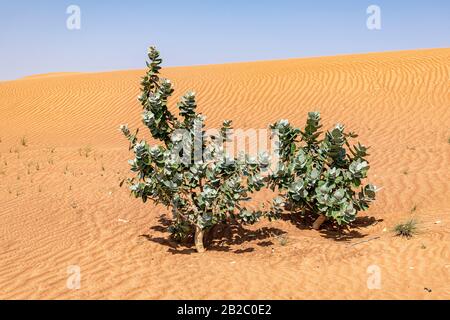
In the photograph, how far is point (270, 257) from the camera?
580cm

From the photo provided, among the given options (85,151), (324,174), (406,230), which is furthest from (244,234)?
(85,151)

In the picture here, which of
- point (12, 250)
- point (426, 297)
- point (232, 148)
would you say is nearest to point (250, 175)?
point (426, 297)

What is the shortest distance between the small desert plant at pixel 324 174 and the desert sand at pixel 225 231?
45 cm

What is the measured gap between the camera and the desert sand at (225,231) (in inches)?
188

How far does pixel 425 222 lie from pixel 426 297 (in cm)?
231

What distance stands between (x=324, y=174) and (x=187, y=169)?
2072 millimetres

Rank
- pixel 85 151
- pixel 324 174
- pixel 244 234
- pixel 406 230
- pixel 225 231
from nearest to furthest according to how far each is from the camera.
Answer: pixel 406 230
pixel 324 174
pixel 244 234
pixel 225 231
pixel 85 151

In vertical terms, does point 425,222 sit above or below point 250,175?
below

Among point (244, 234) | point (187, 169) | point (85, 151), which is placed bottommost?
point (244, 234)

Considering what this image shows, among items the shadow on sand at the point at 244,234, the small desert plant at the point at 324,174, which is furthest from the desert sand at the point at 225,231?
the small desert plant at the point at 324,174

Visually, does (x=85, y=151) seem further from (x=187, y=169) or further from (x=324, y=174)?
(x=324, y=174)

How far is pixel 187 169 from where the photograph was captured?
5.93 meters

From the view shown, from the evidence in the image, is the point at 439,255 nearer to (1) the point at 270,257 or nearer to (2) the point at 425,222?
(2) the point at 425,222
